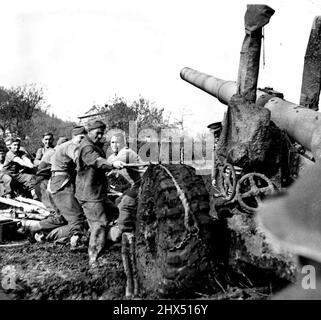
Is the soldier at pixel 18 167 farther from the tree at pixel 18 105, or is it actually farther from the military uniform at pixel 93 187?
the tree at pixel 18 105

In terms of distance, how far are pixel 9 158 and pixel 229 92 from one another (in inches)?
224

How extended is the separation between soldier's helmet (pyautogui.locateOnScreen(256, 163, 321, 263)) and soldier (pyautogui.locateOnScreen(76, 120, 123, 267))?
289 centimetres

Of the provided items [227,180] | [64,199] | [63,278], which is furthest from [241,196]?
[64,199]

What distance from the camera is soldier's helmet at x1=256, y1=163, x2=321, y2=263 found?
2.51 m

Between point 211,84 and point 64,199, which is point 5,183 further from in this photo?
point 211,84

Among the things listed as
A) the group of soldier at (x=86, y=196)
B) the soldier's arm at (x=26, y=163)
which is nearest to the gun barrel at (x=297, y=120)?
the group of soldier at (x=86, y=196)

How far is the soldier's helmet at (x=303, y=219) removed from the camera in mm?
2512

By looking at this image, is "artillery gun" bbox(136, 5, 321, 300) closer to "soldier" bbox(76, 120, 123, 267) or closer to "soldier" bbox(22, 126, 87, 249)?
"soldier" bbox(76, 120, 123, 267)

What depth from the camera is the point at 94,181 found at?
591cm

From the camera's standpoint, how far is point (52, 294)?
4836 millimetres

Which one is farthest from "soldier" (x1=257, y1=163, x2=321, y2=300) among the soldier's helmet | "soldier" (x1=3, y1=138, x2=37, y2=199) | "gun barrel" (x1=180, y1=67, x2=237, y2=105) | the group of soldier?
"soldier" (x1=3, y1=138, x2=37, y2=199)

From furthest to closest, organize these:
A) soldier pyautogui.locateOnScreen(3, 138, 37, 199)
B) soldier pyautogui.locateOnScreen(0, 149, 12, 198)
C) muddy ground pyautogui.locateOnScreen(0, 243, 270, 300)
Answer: soldier pyautogui.locateOnScreen(3, 138, 37, 199) → soldier pyautogui.locateOnScreen(0, 149, 12, 198) → muddy ground pyautogui.locateOnScreen(0, 243, 270, 300)
